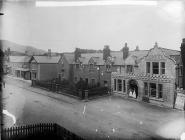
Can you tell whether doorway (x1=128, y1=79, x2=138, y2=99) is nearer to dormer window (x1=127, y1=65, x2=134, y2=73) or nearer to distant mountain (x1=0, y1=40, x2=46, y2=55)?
dormer window (x1=127, y1=65, x2=134, y2=73)

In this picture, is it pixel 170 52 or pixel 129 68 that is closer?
pixel 170 52

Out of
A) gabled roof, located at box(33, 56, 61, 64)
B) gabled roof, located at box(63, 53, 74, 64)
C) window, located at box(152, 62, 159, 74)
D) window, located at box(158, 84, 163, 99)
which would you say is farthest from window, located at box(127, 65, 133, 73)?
gabled roof, located at box(33, 56, 61, 64)

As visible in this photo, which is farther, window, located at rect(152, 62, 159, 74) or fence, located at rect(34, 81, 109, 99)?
fence, located at rect(34, 81, 109, 99)

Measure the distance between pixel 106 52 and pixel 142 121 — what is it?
6.59 feet

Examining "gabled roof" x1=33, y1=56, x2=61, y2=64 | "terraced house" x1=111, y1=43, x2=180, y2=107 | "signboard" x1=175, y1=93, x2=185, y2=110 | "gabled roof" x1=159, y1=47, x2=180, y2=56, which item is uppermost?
"gabled roof" x1=159, y1=47, x2=180, y2=56

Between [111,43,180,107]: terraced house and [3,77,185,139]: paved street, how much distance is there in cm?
26

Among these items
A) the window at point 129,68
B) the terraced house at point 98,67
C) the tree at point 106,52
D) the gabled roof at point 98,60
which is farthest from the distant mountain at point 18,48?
the window at point 129,68


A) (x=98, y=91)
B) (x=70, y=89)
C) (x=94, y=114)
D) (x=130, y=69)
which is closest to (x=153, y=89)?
(x=130, y=69)

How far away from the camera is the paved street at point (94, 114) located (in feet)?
15.0

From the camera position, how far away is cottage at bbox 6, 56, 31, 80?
17.5 feet

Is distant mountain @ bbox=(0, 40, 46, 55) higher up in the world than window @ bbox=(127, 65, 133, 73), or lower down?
higher up

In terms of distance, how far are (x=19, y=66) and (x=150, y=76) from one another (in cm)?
374

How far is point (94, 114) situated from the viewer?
492 centimetres

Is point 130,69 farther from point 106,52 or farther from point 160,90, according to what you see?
point 160,90
